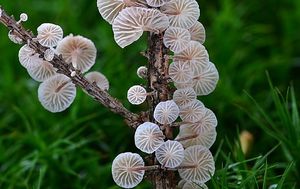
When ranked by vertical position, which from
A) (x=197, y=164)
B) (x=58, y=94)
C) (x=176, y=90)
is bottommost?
(x=197, y=164)

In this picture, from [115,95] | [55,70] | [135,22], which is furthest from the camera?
[115,95]

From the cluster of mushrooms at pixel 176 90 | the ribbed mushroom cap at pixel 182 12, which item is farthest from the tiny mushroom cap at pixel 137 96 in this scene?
the ribbed mushroom cap at pixel 182 12

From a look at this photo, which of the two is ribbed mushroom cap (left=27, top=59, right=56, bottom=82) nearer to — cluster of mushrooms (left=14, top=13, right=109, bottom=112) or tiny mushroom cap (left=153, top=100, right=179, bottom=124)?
cluster of mushrooms (left=14, top=13, right=109, bottom=112)

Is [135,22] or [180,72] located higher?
[135,22]

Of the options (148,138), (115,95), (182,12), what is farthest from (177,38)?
(115,95)

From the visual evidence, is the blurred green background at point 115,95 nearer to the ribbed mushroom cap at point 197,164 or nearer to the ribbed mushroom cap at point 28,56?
the ribbed mushroom cap at point 197,164

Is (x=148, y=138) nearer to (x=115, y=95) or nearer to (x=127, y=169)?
(x=127, y=169)
